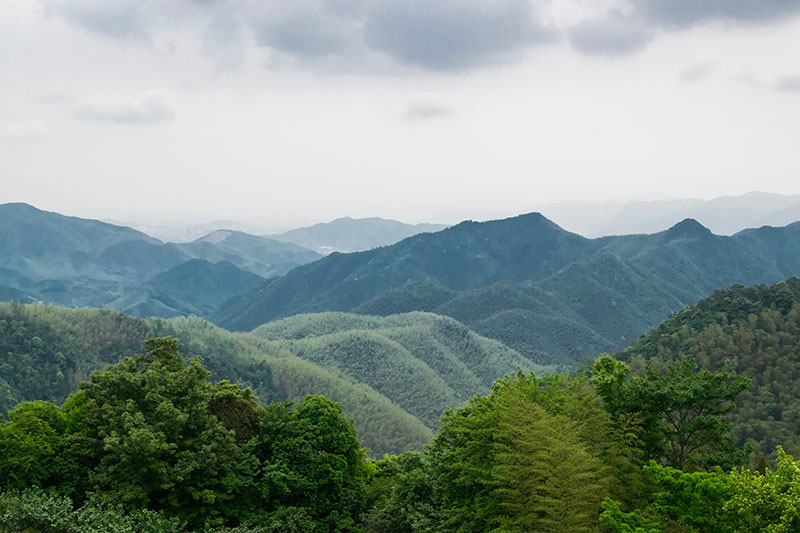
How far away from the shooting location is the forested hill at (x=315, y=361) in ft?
317

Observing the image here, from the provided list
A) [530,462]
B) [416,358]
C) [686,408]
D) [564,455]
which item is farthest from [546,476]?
[416,358]

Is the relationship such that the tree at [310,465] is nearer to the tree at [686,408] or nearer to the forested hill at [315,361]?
the tree at [686,408]

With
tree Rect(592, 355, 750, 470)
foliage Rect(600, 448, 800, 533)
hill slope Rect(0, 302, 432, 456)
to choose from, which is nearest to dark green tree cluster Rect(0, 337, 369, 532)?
tree Rect(592, 355, 750, 470)

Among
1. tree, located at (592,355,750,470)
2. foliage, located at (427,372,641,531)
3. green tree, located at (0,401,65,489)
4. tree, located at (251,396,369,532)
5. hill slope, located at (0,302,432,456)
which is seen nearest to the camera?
foliage, located at (427,372,641,531)

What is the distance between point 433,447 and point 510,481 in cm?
1191

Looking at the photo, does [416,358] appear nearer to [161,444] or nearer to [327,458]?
[327,458]

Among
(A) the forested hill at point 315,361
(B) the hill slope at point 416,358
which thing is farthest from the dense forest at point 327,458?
(B) the hill slope at point 416,358

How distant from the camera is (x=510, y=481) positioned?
2278cm

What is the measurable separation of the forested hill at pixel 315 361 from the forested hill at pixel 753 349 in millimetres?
42252

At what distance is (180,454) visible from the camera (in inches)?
1131

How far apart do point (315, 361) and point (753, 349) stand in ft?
300

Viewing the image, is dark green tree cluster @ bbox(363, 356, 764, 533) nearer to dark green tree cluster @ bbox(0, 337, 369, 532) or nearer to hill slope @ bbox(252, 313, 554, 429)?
dark green tree cluster @ bbox(0, 337, 369, 532)

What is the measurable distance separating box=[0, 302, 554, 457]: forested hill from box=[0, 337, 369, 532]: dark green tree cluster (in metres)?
58.1

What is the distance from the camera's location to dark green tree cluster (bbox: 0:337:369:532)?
27.8m
